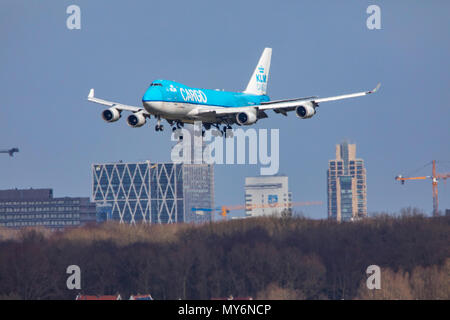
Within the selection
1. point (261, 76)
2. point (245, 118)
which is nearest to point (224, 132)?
point (245, 118)

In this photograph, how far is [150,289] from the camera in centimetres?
15925

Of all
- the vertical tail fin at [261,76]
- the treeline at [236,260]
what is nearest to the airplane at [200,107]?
the vertical tail fin at [261,76]

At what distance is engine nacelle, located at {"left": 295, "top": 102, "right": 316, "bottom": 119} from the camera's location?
114 m

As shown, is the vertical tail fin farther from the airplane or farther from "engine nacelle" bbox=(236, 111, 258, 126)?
"engine nacelle" bbox=(236, 111, 258, 126)

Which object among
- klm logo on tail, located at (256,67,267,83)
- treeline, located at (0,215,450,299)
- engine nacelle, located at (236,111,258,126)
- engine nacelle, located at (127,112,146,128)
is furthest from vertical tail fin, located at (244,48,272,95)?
treeline, located at (0,215,450,299)

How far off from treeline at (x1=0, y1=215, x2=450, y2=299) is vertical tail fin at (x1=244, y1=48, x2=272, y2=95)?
31708 millimetres

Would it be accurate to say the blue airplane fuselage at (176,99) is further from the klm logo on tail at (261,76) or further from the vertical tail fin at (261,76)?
the klm logo on tail at (261,76)

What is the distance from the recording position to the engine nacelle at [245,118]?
375 feet

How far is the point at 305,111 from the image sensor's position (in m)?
114

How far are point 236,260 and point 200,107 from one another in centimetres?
6152

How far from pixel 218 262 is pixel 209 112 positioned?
202 ft
